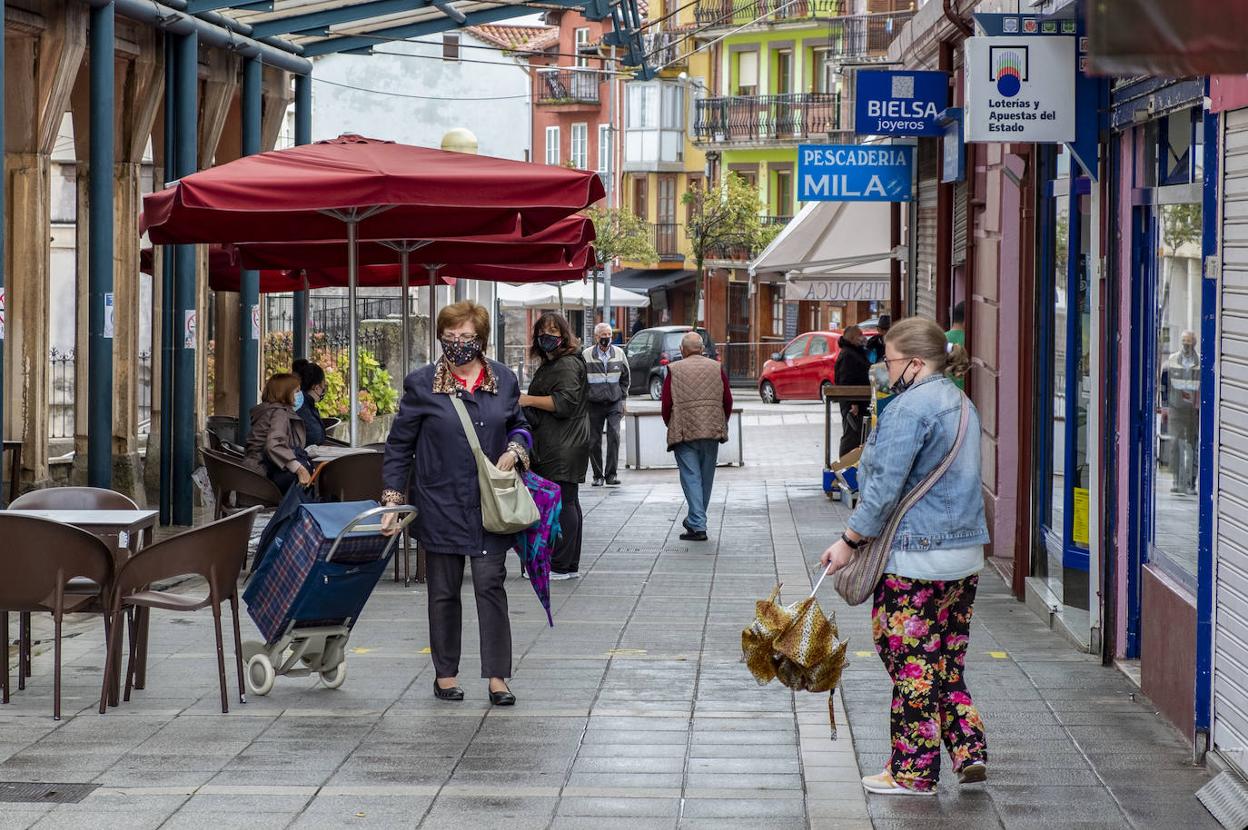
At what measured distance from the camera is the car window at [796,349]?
139ft

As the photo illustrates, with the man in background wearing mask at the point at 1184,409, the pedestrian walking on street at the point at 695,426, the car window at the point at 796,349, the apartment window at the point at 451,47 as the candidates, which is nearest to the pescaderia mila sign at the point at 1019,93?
the man in background wearing mask at the point at 1184,409

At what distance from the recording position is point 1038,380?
10.9 metres

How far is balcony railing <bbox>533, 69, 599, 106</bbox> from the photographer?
68.5 m

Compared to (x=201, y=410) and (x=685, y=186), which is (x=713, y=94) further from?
(x=201, y=410)

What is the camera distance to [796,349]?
42.5 metres

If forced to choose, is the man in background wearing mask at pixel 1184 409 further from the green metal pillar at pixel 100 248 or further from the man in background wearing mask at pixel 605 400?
the man in background wearing mask at pixel 605 400

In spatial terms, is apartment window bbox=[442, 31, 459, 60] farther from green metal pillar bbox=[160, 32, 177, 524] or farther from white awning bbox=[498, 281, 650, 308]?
green metal pillar bbox=[160, 32, 177, 524]

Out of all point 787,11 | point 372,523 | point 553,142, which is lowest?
point 372,523

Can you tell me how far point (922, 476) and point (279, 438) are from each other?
6452 millimetres

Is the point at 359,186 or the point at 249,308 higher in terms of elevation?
the point at 359,186

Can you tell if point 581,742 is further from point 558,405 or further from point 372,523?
point 558,405

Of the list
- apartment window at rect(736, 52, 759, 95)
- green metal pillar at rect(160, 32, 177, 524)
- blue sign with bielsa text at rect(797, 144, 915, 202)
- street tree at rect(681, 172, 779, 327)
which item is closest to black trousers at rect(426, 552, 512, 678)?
green metal pillar at rect(160, 32, 177, 524)

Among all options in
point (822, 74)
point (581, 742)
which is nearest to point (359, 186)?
point (581, 742)

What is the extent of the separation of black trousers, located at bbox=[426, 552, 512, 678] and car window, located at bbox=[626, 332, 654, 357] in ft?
124
